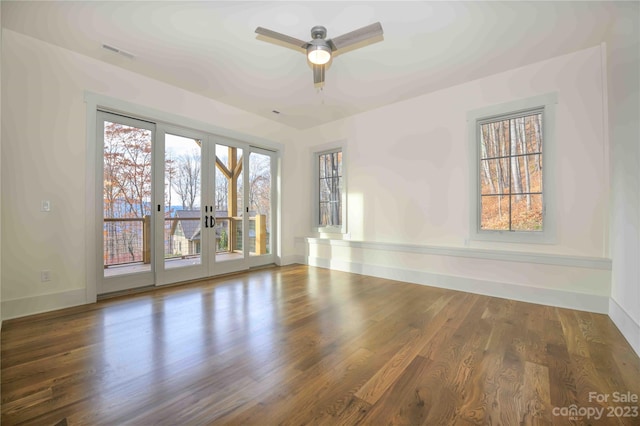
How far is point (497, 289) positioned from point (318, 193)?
3553 mm

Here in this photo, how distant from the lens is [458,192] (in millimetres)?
3848

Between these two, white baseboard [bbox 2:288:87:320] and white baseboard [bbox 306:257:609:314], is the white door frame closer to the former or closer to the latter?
white baseboard [bbox 2:288:87:320]

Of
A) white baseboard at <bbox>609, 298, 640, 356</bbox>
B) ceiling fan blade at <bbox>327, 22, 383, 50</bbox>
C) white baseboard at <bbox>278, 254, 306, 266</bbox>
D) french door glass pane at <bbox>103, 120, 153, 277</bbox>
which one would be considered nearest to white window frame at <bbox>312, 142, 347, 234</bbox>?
white baseboard at <bbox>278, 254, 306, 266</bbox>

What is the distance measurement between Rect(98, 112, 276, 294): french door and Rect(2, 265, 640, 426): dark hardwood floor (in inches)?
30.3

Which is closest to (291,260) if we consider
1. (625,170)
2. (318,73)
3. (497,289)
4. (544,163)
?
(497,289)

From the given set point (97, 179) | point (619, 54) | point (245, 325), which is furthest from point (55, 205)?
point (619, 54)

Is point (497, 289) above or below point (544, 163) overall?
below

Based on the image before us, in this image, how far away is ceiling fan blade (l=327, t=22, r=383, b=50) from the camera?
2307mm

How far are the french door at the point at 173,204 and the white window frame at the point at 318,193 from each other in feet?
3.73

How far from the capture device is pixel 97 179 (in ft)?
11.0

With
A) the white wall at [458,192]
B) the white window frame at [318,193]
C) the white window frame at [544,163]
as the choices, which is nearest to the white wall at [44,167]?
the white window frame at [318,193]

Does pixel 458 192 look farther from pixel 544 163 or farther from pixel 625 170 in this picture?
pixel 625 170

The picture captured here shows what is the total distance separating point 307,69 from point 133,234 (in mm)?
3199

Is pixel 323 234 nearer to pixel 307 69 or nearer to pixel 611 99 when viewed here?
pixel 307 69
